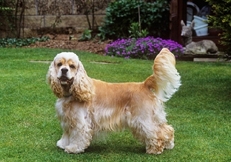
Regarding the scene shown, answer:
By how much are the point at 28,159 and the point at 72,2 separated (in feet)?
37.2

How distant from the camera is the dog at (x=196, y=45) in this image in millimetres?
13852

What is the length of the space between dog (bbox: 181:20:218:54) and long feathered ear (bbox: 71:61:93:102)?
878cm

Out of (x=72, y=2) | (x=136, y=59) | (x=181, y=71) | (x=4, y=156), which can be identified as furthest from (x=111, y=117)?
(x=72, y=2)

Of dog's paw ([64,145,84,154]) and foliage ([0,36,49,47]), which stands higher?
foliage ([0,36,49,47])

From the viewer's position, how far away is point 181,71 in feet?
35.4

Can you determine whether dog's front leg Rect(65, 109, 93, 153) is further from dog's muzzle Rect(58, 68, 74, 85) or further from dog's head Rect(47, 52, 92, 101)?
dog's muzzle Rect(58, 68, 74, 85)

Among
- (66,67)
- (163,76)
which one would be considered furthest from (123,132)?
(66,67)

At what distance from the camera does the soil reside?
14082mm

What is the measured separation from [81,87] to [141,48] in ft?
25.3

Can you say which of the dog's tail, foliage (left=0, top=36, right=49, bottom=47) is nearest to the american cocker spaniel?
the dog's tail

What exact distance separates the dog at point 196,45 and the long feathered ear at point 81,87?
878 cm

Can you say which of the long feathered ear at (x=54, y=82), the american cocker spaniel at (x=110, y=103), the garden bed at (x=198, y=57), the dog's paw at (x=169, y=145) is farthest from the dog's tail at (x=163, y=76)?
the garden bed at (x=198, y=57)

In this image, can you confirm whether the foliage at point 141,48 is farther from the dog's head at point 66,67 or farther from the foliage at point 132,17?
the dog's head at point 66,67

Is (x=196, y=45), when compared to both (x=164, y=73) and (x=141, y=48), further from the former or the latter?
(x=164, y=73)
